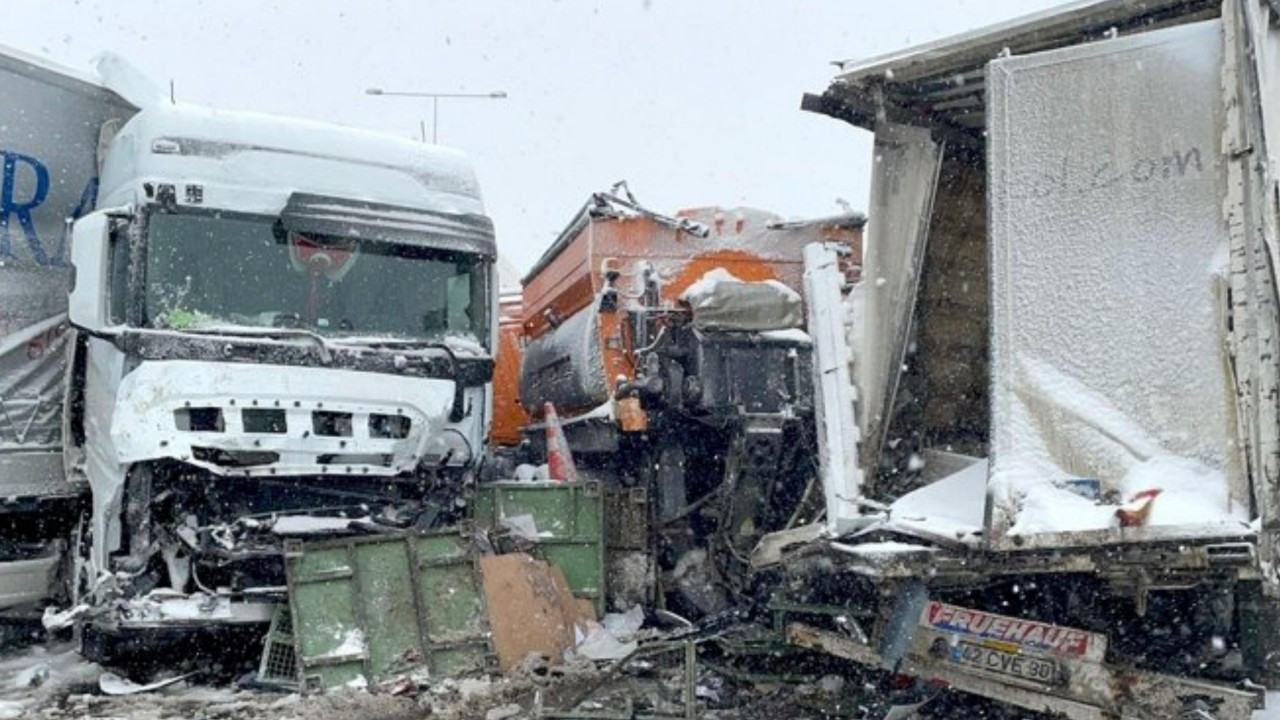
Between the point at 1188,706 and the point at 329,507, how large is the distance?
454 cm

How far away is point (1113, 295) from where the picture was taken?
4.20 m

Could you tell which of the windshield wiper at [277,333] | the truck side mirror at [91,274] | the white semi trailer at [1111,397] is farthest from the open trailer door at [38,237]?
the white semi trailer at [1111,397]

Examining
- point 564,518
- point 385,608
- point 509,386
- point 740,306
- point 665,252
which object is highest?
point 665,252

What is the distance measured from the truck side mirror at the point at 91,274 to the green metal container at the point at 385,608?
64.6 inches

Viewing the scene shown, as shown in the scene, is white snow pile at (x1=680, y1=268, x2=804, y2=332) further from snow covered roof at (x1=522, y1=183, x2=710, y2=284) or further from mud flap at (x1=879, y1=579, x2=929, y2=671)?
mud flap at (x1=879, y1=579, x2=929, y2=671)

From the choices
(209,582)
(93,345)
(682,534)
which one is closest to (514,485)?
(682,534)

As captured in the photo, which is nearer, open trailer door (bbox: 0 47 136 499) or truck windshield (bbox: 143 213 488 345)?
truck windshield (bbox: 143 213 488 345)

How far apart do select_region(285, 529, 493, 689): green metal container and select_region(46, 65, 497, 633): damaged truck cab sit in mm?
184

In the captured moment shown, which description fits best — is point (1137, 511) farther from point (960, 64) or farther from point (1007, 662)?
point (960, 64)

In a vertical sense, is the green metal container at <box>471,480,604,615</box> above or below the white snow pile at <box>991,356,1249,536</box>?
below

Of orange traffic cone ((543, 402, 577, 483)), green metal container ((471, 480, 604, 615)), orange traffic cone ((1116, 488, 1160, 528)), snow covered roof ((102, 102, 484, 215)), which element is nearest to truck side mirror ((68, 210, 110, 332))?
snow covered roof ((102, 102, 484, 215))

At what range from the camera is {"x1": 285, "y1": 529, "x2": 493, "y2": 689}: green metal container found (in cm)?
623

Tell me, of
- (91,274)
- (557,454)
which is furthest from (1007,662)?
(91,274)

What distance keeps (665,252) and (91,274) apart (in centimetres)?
365
